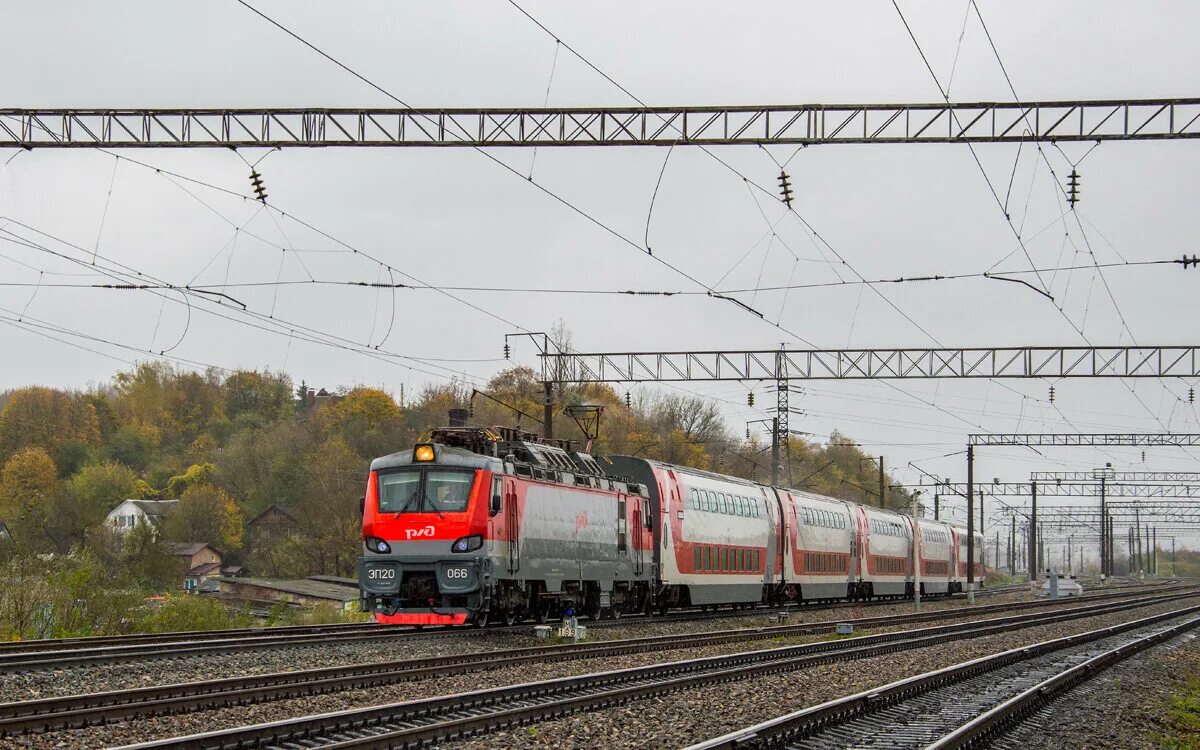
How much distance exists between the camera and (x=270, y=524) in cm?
8456

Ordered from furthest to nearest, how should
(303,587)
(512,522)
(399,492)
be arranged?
(303,587), (512,522), (399,492)

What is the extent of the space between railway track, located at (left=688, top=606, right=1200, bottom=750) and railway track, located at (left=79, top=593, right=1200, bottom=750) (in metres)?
2.50

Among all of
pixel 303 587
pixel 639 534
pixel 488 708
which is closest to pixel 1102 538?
pixel 303 587

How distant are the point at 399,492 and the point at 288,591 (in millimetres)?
34425

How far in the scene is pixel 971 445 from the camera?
67000 mm

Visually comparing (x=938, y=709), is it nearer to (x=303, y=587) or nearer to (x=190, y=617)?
(x=190, y=617)

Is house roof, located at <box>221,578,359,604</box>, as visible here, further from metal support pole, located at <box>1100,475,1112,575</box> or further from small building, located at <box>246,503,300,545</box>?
metal support pole, located at <box>1100,475,1112,575</box>

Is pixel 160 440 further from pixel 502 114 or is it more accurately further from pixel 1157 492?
pixel 502 114

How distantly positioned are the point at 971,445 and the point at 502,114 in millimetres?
50846

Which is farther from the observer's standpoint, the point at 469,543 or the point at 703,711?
the point at 469,543

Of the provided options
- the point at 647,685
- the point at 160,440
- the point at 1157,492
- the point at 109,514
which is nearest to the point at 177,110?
the point at 647,685

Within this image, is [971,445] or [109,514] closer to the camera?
[971,445]

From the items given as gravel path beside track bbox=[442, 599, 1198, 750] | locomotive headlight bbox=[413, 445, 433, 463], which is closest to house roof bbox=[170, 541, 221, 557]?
locomotive headlight bbox=[413, 445, 433, 463]

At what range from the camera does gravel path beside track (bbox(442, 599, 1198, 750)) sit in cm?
1272
